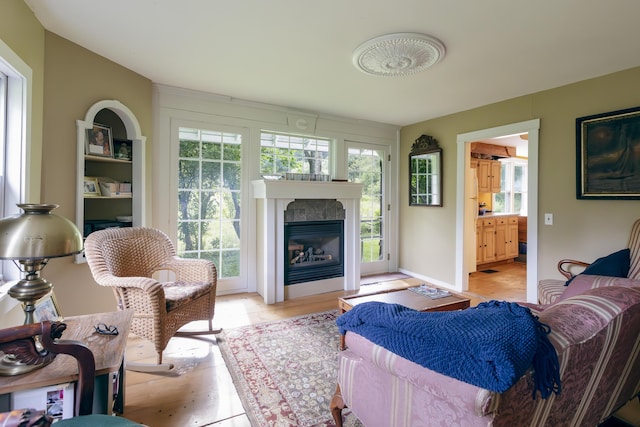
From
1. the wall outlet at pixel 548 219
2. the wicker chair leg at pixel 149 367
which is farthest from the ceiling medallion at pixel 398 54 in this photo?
the wicker chair leg at pixel 149 367

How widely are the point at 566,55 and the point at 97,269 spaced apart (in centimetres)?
389

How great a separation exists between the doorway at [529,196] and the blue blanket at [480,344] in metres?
2.82

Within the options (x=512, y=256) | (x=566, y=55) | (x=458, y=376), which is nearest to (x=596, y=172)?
(x=566, y=55)

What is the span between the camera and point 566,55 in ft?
8.07

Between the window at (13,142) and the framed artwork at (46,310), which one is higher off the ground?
the window at (13,142)

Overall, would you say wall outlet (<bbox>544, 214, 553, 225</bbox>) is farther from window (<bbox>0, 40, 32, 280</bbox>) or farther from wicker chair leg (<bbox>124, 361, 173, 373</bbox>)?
window (<bbox>0, 40, 32, 280</bbox>)

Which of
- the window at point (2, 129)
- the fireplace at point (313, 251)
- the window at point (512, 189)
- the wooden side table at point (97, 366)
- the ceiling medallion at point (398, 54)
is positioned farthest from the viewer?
the window at point (512, 189)

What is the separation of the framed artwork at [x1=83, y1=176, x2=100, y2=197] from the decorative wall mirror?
3.99 meters

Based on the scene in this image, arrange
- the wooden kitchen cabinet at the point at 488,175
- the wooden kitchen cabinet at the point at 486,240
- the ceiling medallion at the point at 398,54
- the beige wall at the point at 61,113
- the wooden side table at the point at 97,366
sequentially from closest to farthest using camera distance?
the wooden side table at the point at 97,366
the beige wall at the point at 61,113
the ceiling medallion at the point at 398,54
the wooden kitchen cabinet at the point at 486,240
the wooden kitchen cabinet at the point at 488,175

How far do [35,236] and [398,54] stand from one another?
7.98 ft

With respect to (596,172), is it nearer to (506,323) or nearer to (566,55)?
(566,55)

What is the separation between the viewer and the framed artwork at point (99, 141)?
8.67 ft

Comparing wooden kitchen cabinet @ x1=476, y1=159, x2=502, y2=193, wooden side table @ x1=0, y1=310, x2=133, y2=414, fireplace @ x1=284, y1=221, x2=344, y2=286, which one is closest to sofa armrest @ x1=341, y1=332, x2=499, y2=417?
wooden side table @ x1=0, y1=310, x2=133, y2=414

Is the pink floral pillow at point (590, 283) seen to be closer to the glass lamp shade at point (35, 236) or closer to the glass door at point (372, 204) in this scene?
the glass lamp shade at point (35, 236)
